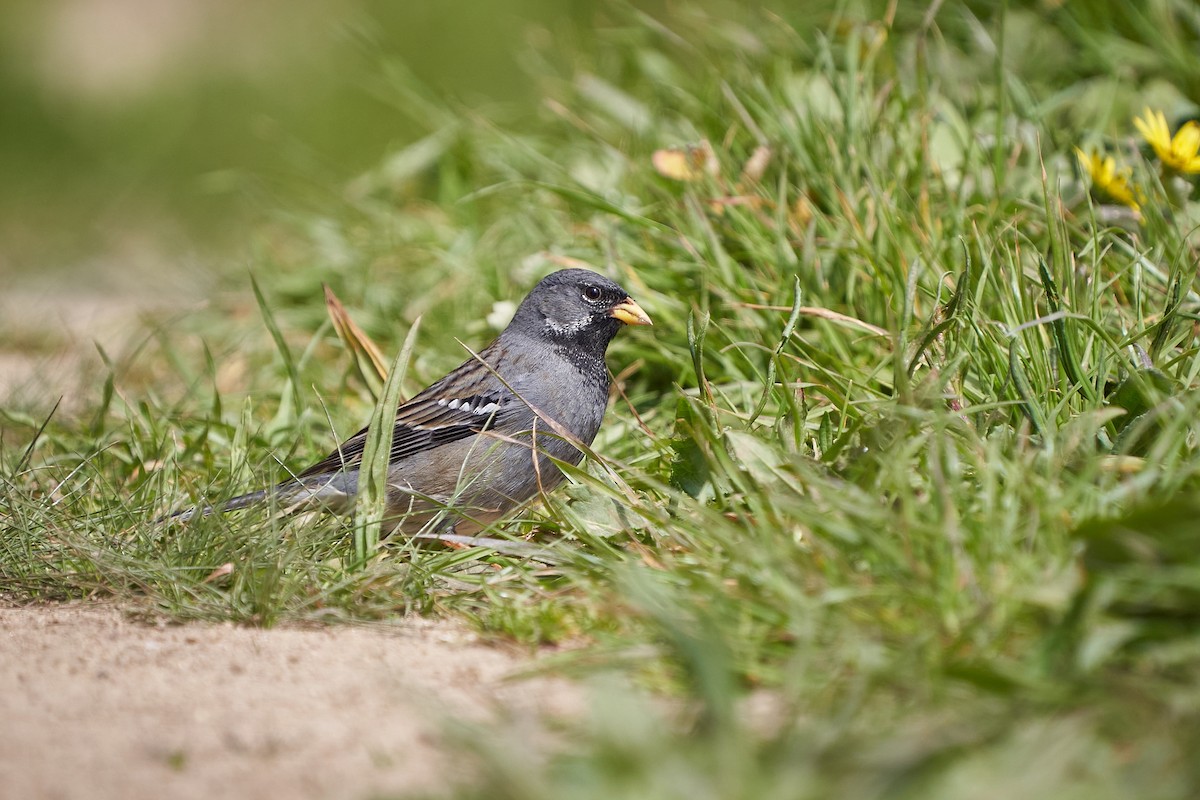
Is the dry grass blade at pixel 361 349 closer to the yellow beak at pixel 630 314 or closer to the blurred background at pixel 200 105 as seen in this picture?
the yellow beak at pixel 630 314

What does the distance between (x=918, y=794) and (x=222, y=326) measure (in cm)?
457

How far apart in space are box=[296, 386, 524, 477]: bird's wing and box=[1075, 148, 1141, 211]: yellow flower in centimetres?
223

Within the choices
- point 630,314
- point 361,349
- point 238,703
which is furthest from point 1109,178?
point 238,703

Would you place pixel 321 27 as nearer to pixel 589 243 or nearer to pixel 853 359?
pixel 589 243

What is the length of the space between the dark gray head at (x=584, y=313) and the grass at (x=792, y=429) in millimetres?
327

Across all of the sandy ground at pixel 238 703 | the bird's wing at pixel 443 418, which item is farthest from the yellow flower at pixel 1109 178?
the sandy ground at pixel 238 703

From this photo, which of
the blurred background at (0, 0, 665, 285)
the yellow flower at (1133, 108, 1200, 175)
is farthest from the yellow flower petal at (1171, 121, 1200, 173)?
the blurred background at (0, 0, 665, 285)

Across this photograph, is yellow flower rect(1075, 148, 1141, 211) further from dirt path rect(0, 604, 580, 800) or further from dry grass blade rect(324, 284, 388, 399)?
dirt path rect(0, 604, 580, 800)

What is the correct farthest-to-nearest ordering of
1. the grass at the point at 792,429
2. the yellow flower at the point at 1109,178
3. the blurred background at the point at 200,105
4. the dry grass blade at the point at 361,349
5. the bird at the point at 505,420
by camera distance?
the blurred background at the point at 200,105
the dry grass blade at the point at 361,349
the yellow flower at the point at 1109,178
the bird at the point at 505,420
the grass at the point at 792,429

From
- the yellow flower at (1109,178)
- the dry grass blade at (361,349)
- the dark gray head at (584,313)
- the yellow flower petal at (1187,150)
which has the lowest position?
the dry grass blade at (361,349)

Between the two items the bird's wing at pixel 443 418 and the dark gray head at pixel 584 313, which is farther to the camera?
the dark gray head at pixel 584 313

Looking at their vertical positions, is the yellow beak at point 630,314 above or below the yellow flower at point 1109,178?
below

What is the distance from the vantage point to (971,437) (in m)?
2.73

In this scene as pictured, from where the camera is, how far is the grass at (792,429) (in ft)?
6.62
